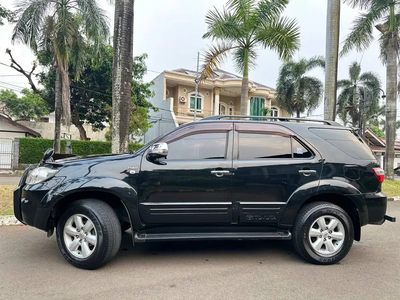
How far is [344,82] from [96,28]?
24648mm

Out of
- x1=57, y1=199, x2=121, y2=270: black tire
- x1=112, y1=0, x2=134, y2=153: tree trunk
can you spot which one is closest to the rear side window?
x1=57, y1=199, x2=121, y2=270: black tire

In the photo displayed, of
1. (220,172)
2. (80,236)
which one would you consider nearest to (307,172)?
(220,172)

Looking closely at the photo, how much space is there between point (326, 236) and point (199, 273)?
1.75m

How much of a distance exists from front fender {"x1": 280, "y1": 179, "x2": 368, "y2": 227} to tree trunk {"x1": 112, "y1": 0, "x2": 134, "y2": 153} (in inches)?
192

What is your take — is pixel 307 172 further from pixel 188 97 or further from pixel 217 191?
pixel 188 97

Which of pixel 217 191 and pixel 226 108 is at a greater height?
pixel 226 108

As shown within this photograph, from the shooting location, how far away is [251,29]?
11.2m

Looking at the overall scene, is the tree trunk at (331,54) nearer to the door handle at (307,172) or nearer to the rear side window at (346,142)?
the rear side window at (346,142)

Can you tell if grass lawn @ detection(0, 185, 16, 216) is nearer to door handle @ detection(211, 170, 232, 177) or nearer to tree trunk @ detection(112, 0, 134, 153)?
tree trunk @ detection(112, 0, 134, 153)

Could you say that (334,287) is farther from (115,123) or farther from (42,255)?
(115,123)

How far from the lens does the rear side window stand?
410cm

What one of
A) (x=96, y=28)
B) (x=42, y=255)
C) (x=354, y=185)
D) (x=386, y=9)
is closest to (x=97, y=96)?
(x=96, y=28)

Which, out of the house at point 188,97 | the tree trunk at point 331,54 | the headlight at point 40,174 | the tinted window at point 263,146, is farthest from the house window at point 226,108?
the headlight at point 40,174

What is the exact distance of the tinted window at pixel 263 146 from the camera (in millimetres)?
3953
